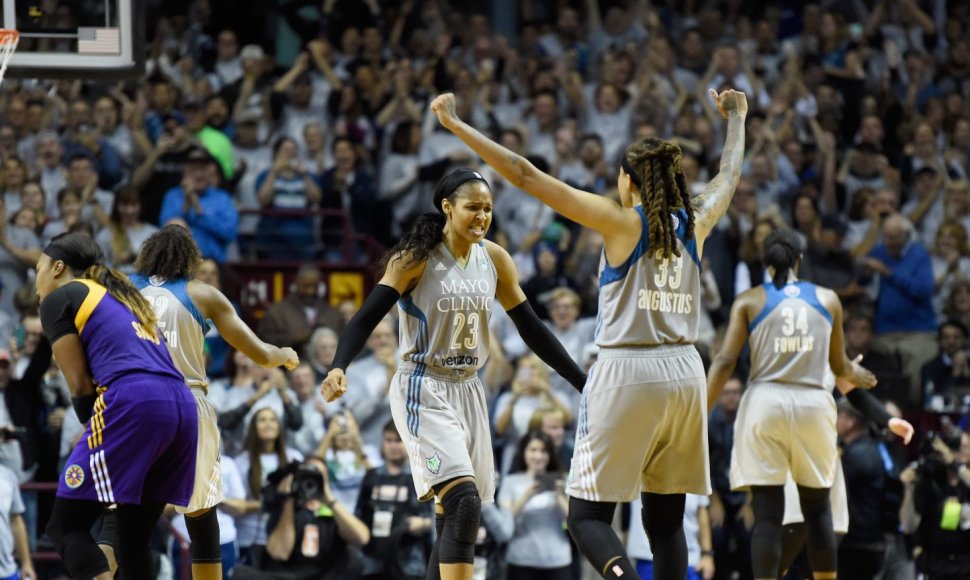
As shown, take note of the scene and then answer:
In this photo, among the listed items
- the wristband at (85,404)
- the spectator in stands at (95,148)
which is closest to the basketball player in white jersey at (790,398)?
the wristband at (85,404)

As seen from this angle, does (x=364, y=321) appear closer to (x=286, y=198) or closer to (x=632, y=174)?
(x=632, y=174)

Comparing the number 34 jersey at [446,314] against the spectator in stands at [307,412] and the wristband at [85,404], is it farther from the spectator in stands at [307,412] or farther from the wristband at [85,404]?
the spectator in stands at [307,412]

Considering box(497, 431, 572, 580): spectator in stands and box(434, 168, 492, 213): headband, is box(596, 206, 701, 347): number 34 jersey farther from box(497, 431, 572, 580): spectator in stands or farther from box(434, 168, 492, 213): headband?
box(497, 431, 572, 580): spectator in stands

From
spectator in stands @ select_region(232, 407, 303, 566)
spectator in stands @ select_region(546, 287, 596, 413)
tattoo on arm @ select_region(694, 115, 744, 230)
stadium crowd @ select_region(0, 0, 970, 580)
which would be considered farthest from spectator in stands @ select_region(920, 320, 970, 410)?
tattoo on arm @ select_region(694, 115, 744, 230)

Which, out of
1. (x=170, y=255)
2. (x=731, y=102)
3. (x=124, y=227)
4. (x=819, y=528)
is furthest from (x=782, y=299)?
(x=124, y=227)

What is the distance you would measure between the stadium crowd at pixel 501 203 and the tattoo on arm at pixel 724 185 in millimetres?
4761

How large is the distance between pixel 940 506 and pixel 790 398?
134 inches

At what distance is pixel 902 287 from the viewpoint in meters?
15.5

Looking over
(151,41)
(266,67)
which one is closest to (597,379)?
(266,67)

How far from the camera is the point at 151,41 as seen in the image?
17812mm

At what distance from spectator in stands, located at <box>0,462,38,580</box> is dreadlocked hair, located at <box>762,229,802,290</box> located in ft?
17.8

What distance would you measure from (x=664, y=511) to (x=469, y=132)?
81.2 inches

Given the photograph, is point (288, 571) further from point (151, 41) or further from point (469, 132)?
point (151, 41)

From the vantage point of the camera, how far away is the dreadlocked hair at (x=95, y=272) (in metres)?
7.07
